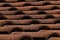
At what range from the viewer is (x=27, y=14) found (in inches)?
79.7

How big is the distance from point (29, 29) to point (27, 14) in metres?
0.29

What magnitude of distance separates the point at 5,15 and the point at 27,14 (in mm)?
206

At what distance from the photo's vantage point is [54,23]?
1871mm

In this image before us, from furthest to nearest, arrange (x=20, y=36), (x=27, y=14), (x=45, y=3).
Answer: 1. (x=45, y=3)
2. (x=27, y=14)
3. (x=20, y=36)

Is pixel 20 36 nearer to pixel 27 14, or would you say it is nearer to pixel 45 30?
pixel 45 30

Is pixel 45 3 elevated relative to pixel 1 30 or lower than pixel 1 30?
elevated

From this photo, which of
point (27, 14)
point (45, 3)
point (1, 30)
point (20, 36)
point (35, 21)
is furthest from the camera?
point (45, 3)

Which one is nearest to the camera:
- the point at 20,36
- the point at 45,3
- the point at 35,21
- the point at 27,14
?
the point at 20,36

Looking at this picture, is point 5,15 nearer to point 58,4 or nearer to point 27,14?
point 27,14

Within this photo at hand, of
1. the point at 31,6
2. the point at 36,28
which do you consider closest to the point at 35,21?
the point at 36,28

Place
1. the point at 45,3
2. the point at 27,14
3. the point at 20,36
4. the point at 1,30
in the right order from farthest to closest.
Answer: the point at 45,3 → the point at 27,14 → the point at 1,30 → the point at 20,36

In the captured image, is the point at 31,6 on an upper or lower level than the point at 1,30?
upper

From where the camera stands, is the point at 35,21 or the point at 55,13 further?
the point at 55,13

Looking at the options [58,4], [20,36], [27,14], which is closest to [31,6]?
[27,14]
